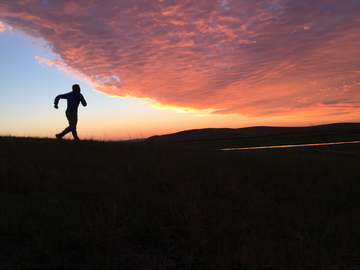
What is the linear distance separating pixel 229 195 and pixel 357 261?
2074 mm

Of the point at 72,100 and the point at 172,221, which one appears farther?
the point at 72,100

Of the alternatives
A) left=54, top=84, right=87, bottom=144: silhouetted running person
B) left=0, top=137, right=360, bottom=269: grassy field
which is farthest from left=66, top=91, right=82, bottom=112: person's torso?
left=0, top=137, right=360, bottom=269: grassy field

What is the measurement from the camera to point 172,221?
2.90 m

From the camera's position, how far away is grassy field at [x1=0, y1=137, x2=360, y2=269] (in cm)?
218

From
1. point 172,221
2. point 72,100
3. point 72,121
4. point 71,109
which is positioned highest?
point 72,100

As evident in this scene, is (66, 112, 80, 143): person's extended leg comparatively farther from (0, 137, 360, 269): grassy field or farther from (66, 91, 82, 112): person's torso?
(0, 137, 360, 269): grassy field

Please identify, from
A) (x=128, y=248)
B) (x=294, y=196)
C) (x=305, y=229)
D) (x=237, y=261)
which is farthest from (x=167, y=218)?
(x=294, y=196)

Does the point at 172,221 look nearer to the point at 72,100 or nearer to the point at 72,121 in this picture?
the point at 72,121

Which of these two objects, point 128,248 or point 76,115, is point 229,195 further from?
point 76,115

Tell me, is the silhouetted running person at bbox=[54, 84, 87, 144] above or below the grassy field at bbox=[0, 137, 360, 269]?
above

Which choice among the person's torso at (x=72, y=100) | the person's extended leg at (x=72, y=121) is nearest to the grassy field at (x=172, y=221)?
the person's extended leg at (x=72, y=121)

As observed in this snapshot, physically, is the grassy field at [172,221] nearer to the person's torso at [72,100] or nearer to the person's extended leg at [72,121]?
the person's extended leg at [72,121]

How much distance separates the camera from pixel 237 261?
2143mm

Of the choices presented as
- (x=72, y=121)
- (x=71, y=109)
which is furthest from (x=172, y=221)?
(x=71, y=109)
